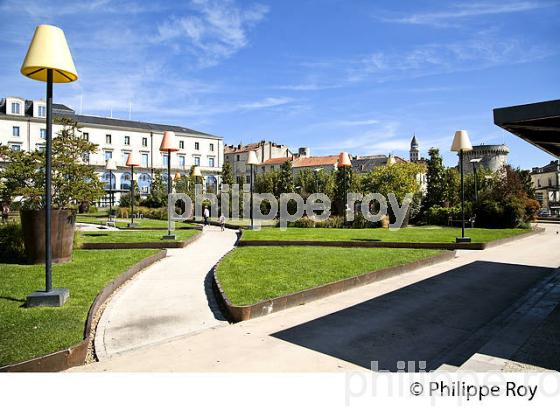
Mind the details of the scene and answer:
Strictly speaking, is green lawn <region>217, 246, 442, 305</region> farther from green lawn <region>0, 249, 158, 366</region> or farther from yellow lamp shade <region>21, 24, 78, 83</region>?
yellow lamp shade <region>21, 24, 78, 83</region>

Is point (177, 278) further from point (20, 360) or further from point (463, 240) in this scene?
point (463, 240)

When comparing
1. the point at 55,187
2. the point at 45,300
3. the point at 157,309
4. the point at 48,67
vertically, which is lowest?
the point at 157,309

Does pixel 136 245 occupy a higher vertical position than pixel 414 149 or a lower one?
lower

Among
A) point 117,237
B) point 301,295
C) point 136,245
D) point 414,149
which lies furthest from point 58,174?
point 414,149

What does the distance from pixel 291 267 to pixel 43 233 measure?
20.9 feet

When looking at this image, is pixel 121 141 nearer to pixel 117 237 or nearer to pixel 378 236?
pixel 117 237

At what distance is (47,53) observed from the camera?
738 centimetres

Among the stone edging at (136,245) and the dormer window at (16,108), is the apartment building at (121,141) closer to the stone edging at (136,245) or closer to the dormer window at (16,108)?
the dormer window at (16,108)

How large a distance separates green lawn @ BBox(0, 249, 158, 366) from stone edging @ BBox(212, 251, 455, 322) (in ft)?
→ 7.72

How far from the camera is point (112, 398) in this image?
4.04 m

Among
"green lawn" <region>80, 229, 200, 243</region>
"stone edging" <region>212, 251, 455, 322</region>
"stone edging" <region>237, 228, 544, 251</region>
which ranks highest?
"green lawn" <region>80, 229, 200, 243</region>

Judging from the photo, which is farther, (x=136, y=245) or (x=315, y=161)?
(x=315, y=161)

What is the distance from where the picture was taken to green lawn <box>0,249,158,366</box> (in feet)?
17.4

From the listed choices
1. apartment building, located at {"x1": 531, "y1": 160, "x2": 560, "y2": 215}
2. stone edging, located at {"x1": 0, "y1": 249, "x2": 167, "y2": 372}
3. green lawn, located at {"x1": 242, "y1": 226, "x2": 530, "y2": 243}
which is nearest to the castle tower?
apartment building, located at {"x1": 531, "y1": 160, "x2": 560, "y2": 215}
